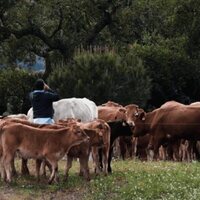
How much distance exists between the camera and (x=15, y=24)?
40125 millimetres

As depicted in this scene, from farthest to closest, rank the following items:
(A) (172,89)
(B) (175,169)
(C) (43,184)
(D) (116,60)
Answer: (A) (172,89)
(D) (116,60)
(B) (175,169)
(C) (43,184)

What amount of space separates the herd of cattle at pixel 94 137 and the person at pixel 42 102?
48cm

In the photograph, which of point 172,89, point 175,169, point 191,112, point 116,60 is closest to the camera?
point 175,169

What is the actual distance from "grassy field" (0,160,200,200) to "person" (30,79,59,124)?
5.30 ft

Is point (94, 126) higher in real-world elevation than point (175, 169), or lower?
higher

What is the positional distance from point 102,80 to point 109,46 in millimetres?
5863

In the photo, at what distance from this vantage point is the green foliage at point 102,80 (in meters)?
33.1

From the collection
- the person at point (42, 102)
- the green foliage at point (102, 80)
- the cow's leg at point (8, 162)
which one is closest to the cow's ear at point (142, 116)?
the person at point (42, 102)

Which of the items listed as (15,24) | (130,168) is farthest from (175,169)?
(15,24)

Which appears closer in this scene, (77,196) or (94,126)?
(77,196)

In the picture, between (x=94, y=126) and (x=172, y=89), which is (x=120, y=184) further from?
(x=172, y=89)

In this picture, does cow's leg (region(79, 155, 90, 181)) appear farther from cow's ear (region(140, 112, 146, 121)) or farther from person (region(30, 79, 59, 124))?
cow's ear (region(140, 112, 146, 121))

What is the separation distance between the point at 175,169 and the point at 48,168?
3025 millimetres

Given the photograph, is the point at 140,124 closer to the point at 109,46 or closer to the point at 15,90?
the point at 109,46
